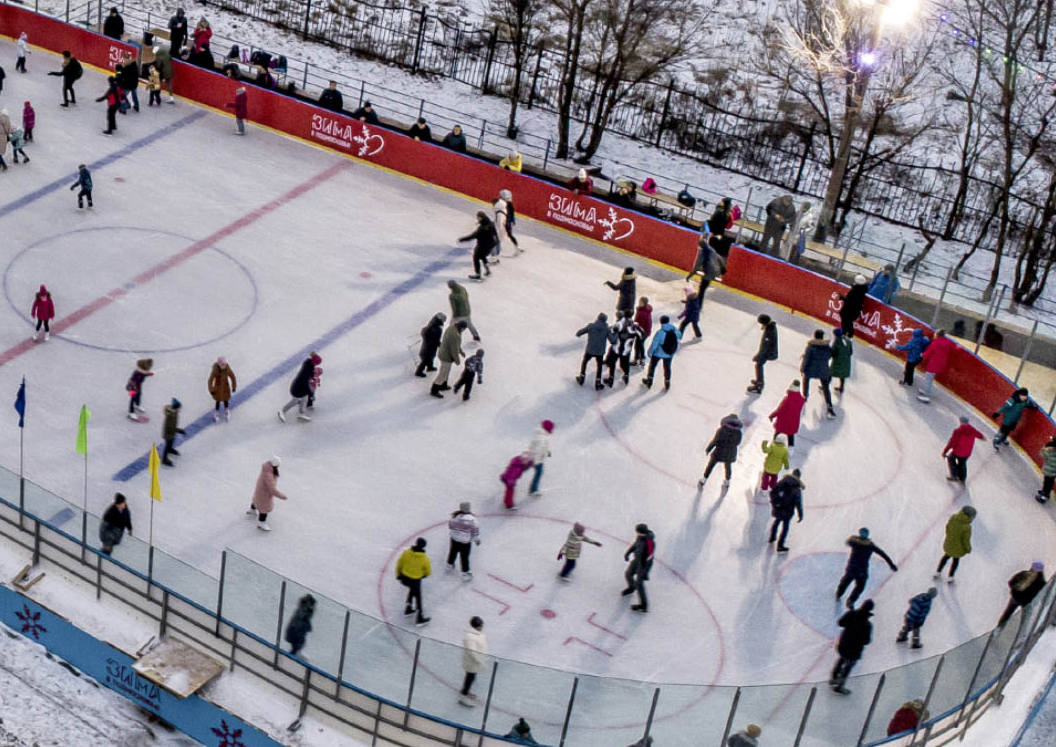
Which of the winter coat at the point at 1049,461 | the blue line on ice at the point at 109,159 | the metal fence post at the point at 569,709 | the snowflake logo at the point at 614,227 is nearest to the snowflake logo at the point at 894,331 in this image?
the winter coat at the point at 1049,461

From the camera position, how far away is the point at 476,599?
18.5 metres

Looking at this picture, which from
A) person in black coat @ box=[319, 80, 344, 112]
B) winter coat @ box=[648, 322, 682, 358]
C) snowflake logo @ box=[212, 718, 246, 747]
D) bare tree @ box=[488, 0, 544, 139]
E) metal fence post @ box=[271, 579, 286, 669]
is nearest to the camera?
metal fence post @ box=[271, 579, 286, 669]

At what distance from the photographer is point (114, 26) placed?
33.1m

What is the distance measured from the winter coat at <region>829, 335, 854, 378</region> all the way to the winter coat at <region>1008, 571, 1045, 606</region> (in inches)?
217

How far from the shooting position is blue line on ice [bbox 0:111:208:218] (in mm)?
26594

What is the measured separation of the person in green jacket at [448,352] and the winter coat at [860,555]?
6.72 metres

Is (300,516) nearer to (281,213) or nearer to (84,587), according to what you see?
(84,587)

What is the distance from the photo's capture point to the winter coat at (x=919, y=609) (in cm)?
1822

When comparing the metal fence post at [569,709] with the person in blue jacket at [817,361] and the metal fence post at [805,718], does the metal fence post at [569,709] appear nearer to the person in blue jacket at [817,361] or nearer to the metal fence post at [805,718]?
the metal fence post at [805,718]

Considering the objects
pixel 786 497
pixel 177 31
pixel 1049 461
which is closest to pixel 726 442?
pixel 786 497

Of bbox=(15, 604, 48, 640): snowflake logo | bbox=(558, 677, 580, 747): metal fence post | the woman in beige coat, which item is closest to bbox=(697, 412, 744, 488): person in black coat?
the woman in beige coat

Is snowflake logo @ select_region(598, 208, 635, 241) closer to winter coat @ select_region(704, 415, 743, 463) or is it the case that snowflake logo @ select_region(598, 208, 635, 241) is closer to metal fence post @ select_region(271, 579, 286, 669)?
winter coat @ select_region(704, 415, 743, 463)

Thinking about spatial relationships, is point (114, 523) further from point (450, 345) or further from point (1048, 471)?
point (1048, 471)

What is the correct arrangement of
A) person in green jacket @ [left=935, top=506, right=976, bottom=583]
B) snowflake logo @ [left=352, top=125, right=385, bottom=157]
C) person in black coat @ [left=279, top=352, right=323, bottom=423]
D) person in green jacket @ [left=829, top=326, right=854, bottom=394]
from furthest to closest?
snowflake logo @ [left=352, top=125, right=385, bottom=157]
person in green jacket @ [left=829, top=326, right=854, bottom=394]
person in black coat @ [left=279, top=352, right=323, bottom=423]
person in green jacket @ [left=935, top=506, right=976, bottom=583]
